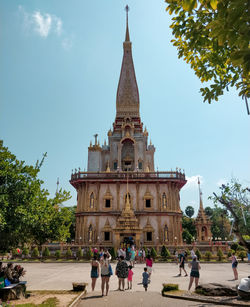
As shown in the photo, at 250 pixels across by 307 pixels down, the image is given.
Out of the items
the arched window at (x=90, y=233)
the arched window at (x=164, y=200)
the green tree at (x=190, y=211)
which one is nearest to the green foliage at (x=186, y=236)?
the arched window at (x=164, y=200)

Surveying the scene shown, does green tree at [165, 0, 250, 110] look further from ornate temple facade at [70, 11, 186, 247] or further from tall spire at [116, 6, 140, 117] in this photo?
tall spire at [116, 6, 140, 117]

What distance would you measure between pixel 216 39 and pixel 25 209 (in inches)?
346

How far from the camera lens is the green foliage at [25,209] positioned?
974 centimetres

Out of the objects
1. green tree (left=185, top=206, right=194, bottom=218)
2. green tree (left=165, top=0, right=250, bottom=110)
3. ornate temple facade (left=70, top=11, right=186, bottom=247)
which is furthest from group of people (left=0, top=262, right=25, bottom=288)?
green tree (left=185, top=206, right=194, bottom=218)

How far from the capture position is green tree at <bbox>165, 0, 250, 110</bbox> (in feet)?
10.3

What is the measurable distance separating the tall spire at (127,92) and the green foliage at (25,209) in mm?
37863

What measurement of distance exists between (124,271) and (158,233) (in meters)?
24.9

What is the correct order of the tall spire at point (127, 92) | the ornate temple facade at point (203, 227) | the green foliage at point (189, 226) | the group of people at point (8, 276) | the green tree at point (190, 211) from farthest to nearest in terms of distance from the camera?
the green tree at point (190, 211), the green foliage at point (189, 226), the tall spire at point (127, 92), the ornate temple facade at point (203, 227), the group of people at point (8, 276)

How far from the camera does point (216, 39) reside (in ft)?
18.4

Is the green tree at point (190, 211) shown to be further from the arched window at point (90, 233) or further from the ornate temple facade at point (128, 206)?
the arched window at point (90, 233)

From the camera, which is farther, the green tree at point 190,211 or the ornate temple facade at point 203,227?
the green tree at point 190,211

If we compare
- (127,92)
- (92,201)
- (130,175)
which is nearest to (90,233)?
(92,201)

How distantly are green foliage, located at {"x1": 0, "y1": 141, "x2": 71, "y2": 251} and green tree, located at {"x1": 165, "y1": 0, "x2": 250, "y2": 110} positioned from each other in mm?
7852

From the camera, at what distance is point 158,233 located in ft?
113
